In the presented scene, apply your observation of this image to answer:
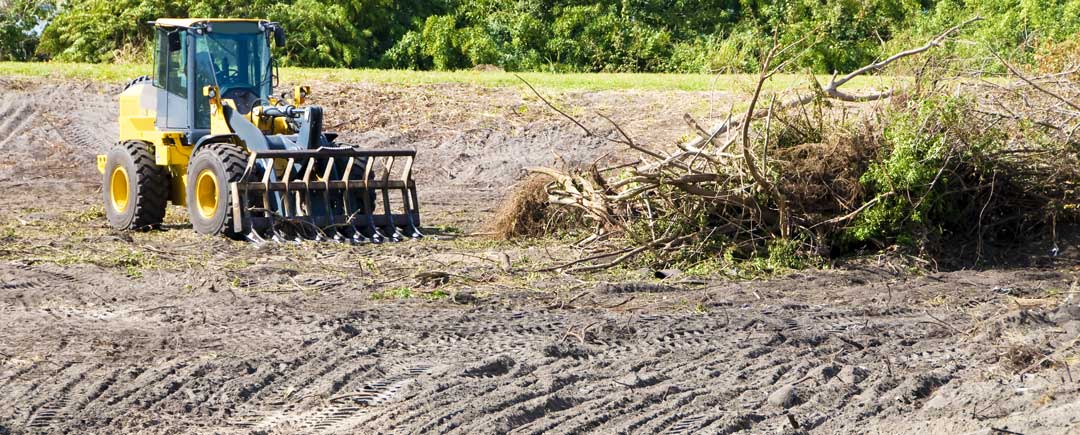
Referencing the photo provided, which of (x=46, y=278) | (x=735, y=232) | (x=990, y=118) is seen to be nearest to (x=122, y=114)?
(x=46, y=278)

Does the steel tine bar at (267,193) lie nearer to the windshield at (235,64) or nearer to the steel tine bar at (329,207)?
the steel tine bar at (329,207)

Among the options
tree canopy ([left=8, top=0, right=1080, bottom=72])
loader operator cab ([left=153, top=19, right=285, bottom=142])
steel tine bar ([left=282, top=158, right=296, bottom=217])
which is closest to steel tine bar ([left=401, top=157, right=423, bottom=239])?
steel tine bar ([left=282, top=158, right=296, bottom=217])

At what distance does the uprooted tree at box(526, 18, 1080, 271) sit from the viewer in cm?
1029

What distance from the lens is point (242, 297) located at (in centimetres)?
877

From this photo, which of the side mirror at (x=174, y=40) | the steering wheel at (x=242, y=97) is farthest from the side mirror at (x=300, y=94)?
the side mirror at (x=174, y=40)

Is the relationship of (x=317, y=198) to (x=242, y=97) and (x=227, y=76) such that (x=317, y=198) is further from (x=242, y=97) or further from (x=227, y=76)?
(x=227, y=76)

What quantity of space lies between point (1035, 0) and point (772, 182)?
55.2 feet

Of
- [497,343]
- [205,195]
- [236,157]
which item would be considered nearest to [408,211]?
[236,157]

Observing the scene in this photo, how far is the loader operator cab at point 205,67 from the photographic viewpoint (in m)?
12.8

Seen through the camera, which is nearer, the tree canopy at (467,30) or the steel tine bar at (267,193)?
the steel tine bar at (267,193)

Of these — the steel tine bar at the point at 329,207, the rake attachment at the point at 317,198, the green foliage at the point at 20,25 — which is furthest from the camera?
the green foliage at the point at 20,25

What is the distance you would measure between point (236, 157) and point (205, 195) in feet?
2.44

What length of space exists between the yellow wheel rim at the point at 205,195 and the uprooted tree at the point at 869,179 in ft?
12.7

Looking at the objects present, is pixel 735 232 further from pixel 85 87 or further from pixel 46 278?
pixel 85 87
